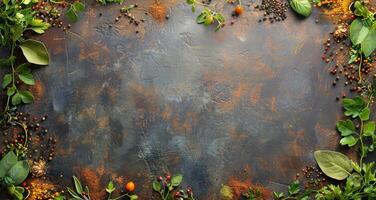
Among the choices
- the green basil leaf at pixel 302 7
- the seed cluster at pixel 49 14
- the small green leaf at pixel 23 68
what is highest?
the green basil leaf at pixel 302 7

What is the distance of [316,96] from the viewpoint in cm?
201

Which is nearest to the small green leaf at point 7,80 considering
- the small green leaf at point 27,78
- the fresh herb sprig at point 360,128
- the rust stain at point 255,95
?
the small green leaf at point 27,78

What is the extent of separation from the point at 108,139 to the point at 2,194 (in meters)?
0.39

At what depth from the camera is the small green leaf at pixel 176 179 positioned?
1.96 meters

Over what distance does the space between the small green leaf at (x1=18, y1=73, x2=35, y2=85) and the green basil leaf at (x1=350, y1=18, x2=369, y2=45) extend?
1069 millimetres

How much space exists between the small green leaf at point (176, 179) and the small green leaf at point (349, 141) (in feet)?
1.76

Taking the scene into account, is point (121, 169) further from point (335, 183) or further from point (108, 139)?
point (335, 183)

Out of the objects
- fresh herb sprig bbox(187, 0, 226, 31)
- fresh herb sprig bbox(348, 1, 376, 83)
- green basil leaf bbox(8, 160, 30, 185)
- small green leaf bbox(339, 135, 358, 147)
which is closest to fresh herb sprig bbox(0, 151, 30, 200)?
green basil leaf bbox(8, 160, 30, 185)

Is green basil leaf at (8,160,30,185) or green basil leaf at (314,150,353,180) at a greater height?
green basil leaf at (314,150,353,180)

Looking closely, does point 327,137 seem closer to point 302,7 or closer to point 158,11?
point 302,7

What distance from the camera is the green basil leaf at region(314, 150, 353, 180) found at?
1.95 m

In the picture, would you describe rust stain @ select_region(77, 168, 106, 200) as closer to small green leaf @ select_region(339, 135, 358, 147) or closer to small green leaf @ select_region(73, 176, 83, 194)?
small green leaf @ select_region(73, 176, 83, 194)

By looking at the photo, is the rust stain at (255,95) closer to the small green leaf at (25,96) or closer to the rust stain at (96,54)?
the rust stain at (96,54)

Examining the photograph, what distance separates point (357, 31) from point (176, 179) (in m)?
0.77
